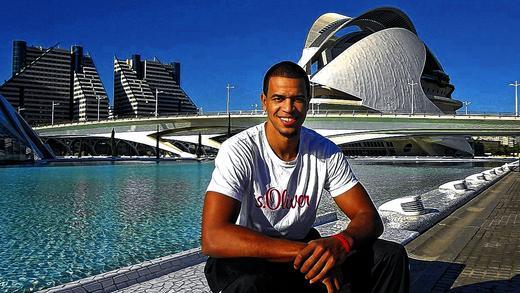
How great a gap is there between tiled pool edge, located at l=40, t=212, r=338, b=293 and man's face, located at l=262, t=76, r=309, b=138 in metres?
2.41

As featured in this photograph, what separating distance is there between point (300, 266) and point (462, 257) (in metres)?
3.77

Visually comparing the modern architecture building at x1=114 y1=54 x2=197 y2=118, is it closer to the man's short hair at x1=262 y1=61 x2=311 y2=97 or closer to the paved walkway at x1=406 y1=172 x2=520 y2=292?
the paved walkway at x1=406 y1=172 x2=520 y2=292

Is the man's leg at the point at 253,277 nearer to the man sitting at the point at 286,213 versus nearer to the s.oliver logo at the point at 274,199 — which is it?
the man sitting at the point at 286,213

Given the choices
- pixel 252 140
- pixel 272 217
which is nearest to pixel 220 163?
pixel 252 140

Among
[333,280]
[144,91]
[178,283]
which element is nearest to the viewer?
[333,280]

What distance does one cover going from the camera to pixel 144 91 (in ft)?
352

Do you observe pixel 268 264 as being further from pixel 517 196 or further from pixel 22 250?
pixel 517 196

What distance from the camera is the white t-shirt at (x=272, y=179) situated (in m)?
2.15

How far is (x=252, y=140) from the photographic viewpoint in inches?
90.0

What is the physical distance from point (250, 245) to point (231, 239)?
3.3 inches

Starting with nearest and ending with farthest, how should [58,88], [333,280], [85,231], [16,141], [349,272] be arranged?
[333,280] < [349,272] < [85,231] < [16,141] < [58,88]

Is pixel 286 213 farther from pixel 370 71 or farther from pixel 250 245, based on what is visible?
pixel 370 71

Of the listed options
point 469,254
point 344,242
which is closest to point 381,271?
point 344,242

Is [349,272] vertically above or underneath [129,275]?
above
